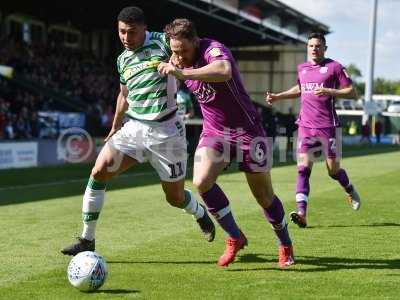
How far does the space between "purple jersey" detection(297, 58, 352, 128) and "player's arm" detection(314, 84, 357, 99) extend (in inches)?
13.0

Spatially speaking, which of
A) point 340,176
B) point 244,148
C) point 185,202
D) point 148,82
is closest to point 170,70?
point 148,82

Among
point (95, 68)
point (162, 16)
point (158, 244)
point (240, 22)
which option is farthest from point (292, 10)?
point (158, 244)

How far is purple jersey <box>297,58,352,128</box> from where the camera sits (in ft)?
32.8

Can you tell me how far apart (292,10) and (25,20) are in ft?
63.4

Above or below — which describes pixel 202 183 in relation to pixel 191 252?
above

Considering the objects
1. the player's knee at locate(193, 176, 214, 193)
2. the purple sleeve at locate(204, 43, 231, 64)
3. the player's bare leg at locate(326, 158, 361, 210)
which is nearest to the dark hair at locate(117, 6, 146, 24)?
the purple sleeve at locate(204, 43, 231, 64)

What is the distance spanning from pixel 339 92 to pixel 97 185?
3.62 m

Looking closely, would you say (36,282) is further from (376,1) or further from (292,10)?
A: (376,1)

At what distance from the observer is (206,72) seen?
6293mm

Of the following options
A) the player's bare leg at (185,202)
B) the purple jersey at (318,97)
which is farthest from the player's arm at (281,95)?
the player's bare leg at (185,202)

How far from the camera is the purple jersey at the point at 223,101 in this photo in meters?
6.67

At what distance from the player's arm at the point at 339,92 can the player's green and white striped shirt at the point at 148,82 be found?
8.62 feet

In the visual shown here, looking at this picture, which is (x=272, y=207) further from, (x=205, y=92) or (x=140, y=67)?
(x=140, y=67)

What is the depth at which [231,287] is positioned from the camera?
613 cm
